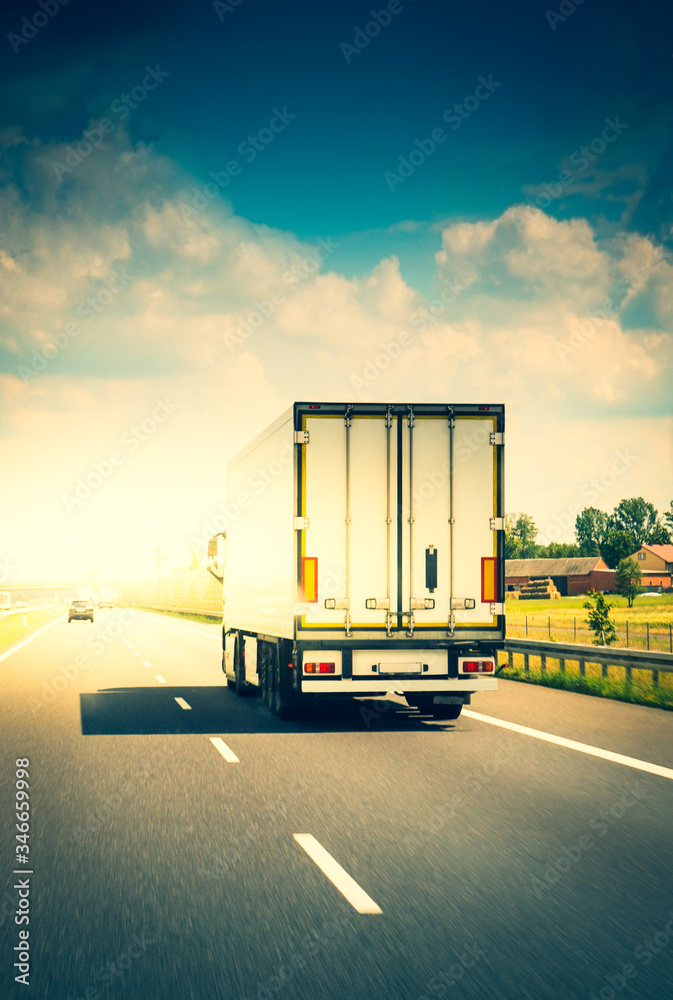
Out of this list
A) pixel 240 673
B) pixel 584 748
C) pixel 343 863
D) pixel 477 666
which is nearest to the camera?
pixel 343 863

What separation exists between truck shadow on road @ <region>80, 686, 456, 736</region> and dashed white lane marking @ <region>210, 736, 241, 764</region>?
666mm

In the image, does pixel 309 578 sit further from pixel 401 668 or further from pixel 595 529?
pixel 595 529

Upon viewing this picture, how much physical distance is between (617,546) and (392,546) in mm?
106094

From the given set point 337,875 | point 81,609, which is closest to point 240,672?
point 337,875

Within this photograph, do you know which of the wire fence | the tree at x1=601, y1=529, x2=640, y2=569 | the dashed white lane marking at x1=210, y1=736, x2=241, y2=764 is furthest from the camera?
the tree at x1=601, y1=529, x2=640, y2=569

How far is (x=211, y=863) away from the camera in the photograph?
20.2ft

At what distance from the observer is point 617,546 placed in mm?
113250

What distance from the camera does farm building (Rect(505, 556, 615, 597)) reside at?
13400 centimetres

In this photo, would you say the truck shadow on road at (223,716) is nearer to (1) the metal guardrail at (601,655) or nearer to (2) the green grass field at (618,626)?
(1) the metal guardrail at (601,655)

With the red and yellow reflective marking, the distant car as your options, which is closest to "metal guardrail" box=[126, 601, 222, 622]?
the distant car

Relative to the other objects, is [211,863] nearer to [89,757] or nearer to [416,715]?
[89,757]

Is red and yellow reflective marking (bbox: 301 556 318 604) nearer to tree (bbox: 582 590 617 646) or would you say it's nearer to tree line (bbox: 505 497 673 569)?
tree (bbox: 582 590 617 646)

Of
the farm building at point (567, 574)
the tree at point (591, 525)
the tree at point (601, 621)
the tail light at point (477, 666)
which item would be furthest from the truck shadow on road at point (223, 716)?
Answer: the tree at point (591, 525)

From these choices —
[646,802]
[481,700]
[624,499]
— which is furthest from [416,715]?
[624,499]
